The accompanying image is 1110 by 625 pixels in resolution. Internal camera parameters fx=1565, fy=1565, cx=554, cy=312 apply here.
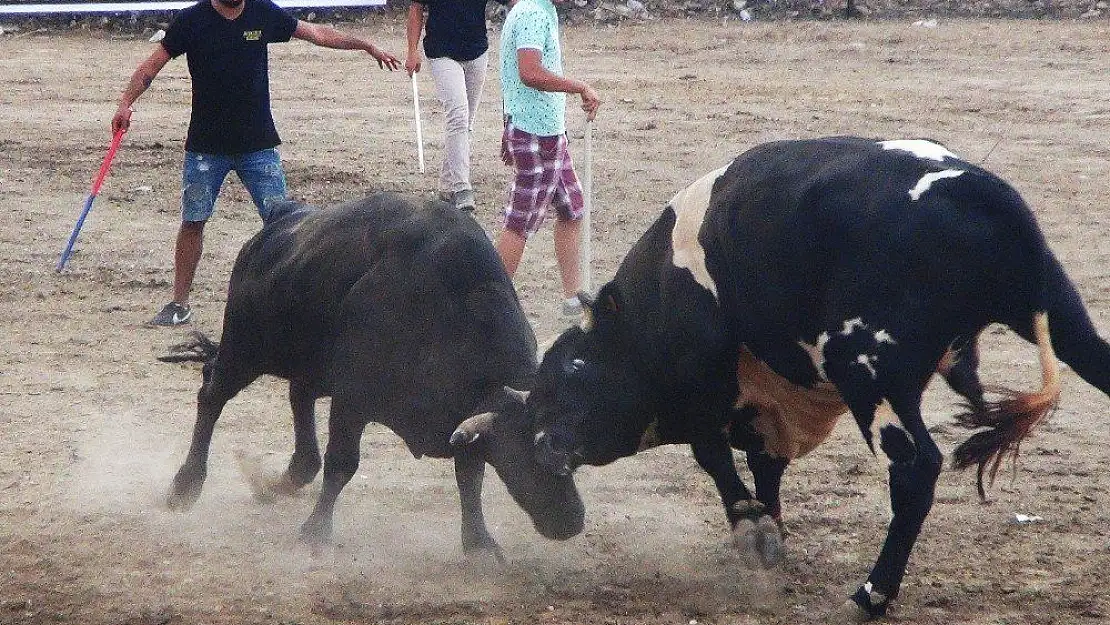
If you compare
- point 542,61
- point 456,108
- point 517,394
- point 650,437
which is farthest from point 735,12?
point 517,394

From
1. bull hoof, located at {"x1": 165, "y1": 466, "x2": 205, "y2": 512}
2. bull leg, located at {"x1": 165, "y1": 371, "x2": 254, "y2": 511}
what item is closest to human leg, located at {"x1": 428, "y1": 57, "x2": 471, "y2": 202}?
bull leg, located at {"x1": 165, "y1": 371, "x2": 254, "y2": 511}

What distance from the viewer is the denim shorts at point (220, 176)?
29.4 ft

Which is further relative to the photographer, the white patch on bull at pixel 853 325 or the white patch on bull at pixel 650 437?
the white patch on bull at pixel 650 437

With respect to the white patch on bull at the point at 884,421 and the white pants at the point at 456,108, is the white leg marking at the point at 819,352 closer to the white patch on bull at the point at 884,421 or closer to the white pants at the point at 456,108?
the white patch on bull at the point at 884,421

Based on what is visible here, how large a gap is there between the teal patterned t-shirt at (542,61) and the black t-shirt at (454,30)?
273cm

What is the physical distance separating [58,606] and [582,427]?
2.04m

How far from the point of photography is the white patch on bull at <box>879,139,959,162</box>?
5230 millimetres

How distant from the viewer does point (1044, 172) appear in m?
12.5

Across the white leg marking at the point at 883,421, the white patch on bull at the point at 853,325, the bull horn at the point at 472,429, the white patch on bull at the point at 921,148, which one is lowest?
the bull horn at the point at 472,429

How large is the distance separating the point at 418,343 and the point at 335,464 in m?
0.62

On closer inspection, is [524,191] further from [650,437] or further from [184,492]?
[650,437]

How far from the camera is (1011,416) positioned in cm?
538

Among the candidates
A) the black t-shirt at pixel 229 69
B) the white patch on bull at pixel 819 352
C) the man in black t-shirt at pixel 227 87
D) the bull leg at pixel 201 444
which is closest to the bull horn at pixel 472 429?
the white patch on bull at pixel 819 352

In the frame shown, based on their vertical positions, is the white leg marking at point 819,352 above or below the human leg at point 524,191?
above
